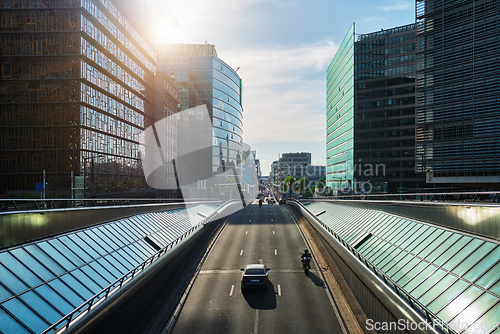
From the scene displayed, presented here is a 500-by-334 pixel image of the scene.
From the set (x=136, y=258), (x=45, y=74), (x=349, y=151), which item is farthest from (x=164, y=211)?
(x=349, y=151)

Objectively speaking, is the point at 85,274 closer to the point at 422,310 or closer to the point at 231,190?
the point at 422,310

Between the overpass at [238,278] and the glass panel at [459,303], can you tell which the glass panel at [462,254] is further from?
the glass panel at [459,303]

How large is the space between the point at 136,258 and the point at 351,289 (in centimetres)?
1195

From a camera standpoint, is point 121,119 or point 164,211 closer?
point 164,211

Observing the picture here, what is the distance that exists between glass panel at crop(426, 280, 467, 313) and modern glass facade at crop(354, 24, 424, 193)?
76.7 m

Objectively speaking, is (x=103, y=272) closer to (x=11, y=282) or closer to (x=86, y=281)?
(x=86, y=281)

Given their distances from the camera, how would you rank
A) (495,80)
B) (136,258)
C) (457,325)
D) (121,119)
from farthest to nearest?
(121,119) < (495,80) < (136,258) < (457,325)

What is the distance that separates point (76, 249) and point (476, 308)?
1434cm

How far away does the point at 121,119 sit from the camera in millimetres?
59062

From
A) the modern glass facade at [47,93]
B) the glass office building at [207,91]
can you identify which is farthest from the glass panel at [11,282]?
the glass office building at [207,91]

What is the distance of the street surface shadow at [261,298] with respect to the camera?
16.4m

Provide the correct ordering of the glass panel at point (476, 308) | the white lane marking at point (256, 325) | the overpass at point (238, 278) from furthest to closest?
the white lane marking at point (256, 325), the overpass at point (238, 278), the glass panel at point (476, 308)

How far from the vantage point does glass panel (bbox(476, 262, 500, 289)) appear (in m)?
8.81

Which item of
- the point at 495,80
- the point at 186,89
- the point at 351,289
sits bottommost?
the point at 351,289
